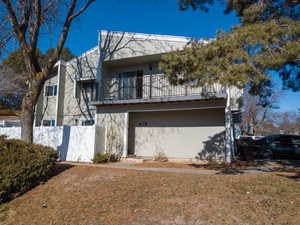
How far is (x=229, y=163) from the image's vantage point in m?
10.2

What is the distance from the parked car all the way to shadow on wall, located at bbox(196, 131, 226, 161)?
199 cm

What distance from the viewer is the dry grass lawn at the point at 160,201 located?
4.40 m

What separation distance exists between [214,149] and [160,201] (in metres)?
7.00

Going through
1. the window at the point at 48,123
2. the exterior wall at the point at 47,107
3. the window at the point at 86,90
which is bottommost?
the window at the point at 48,123

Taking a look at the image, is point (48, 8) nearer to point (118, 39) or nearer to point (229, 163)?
point (118, 39)

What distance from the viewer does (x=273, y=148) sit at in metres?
12.8

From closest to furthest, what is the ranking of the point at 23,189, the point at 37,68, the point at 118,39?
the point at 23,189, the point at 37,68, the point at 118,39

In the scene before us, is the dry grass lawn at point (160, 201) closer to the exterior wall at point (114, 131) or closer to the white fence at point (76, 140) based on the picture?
the white fence at point (76, 140)

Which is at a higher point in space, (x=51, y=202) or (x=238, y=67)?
(x=238, y=67)

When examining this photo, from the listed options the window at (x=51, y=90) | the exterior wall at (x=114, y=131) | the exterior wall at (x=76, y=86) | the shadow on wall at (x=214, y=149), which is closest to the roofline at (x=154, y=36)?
the exterior wall at (x=76, y=86)

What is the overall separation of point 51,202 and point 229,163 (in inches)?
313

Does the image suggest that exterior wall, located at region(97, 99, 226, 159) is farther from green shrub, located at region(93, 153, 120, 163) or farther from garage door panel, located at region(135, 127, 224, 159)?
green shrub, located at region(93, 153, 120, 163)

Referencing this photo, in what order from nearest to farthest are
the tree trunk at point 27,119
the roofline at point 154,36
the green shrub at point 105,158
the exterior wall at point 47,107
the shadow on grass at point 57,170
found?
the shadow on grass at point 57,170, the tree trunk at point 27,119, the green shrub at point 105,158, the roofline at point 154,36, the exterior wall at point 47,107

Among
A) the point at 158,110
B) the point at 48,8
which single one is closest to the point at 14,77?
the point at 48,8
